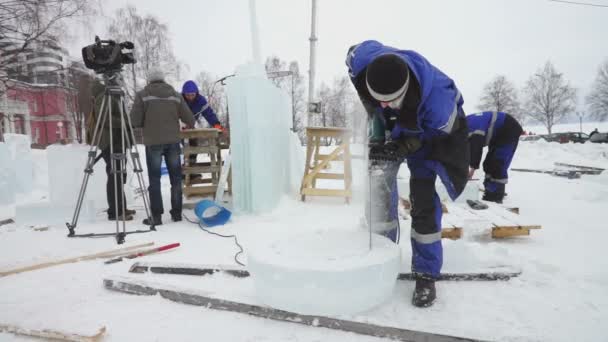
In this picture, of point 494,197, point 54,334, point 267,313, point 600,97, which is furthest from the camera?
point 600,97

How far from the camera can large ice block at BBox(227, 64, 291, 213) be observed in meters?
3.98

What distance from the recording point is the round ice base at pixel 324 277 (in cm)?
158

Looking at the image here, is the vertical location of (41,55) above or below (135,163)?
above

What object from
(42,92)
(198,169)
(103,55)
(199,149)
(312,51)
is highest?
(42,92)

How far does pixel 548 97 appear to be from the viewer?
40406mm

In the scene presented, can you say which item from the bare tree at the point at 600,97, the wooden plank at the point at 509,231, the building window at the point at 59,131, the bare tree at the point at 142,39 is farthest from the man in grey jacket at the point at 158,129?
the bare tree at the point at 600,97

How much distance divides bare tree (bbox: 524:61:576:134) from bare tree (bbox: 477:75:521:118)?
1704mm

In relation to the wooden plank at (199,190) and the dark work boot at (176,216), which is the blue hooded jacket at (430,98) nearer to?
the dark work boot at (176,216)

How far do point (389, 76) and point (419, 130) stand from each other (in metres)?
0.37

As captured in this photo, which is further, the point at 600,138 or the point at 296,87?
the point at 296,87

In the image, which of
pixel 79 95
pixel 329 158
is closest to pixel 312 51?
pixel 329 158

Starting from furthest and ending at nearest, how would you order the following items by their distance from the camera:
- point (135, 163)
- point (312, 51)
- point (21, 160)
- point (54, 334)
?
point (312, 51) < point (21, 160) < point (135, 163) < point (54, 334)

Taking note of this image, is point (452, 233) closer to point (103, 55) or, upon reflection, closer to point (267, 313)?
point (267, 313)

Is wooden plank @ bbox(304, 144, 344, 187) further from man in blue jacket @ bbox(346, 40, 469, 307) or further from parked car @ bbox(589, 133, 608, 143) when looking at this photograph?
parked car @ bbox(589, 133, 608, 143)
